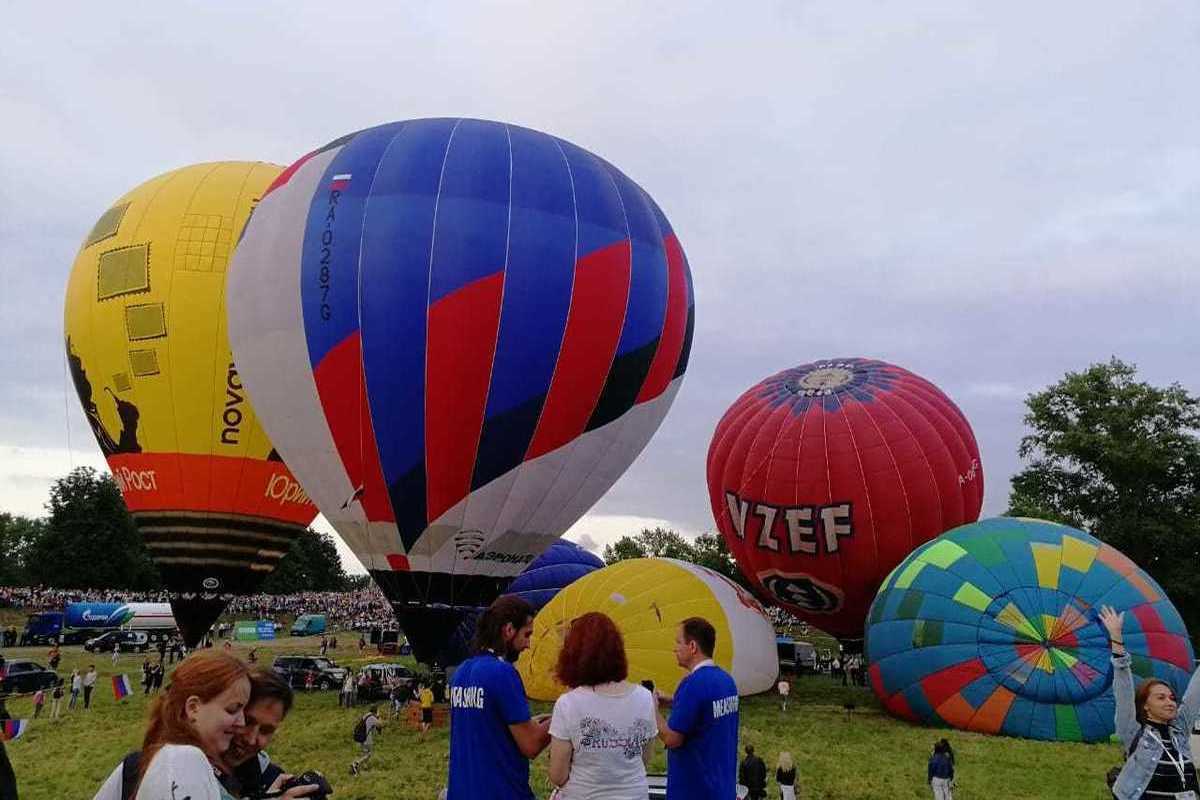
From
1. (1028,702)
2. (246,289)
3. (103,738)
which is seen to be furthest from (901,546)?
(103,738)

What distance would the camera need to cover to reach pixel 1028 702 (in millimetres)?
12859

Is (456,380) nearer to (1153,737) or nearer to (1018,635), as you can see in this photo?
(1018,635)

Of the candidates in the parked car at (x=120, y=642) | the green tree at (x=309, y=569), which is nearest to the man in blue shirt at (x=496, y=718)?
the parked car at (x=120, y=642)

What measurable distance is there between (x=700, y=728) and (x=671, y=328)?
12017 millimetres

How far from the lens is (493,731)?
12.2ft

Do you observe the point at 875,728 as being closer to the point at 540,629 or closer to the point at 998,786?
the point at 998,786

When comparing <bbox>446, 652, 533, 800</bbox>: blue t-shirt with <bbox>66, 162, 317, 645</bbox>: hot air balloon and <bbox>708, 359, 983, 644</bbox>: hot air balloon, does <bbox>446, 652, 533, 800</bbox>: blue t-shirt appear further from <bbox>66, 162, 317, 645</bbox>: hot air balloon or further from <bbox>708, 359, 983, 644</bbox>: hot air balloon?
<bbox>66, 162, 317, 645</bbox>: hot air balloon

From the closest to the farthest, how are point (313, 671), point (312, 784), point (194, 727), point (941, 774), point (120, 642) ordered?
point (194, 727)
point (312, 784)
point (941, 774)
point (313, 671)
point (120, 642)

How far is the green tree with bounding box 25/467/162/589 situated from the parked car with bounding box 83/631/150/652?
31393 mm

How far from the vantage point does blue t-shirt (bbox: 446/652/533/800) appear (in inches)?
145

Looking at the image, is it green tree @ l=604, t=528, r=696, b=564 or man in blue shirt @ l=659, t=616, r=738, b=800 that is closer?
man in blue shirt @ l=659, t=616, r=738, b=800

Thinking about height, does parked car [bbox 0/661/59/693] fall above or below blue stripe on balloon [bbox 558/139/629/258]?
below

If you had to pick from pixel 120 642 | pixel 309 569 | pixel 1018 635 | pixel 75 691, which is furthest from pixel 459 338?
pixel 309 569

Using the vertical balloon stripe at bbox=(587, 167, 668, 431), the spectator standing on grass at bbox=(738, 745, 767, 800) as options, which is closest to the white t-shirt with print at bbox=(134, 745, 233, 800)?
the spectator standing on grass at bbox=(738, 745, 767, 800)
